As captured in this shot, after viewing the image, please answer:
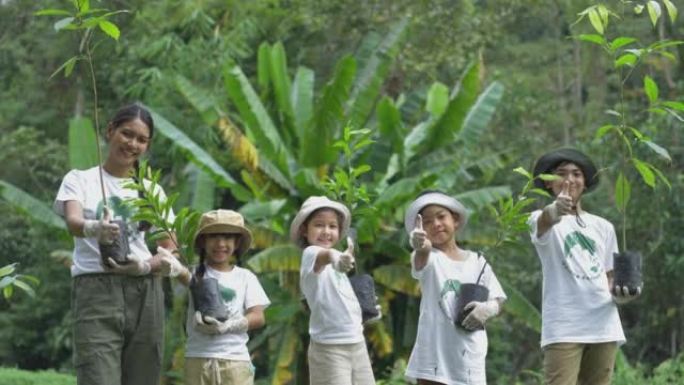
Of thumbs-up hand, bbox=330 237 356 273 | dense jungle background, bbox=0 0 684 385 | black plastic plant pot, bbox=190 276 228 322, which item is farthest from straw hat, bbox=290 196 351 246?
dense jungle background, bbox=0 0 684 385

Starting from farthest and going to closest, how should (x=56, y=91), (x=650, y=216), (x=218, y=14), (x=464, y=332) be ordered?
1. (x=56, y=91)
2. (x=218, y=14)
3. (x=650, y=216)
4. (x=464, y=332)

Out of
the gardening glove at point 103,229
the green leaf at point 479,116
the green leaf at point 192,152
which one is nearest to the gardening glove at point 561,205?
the gardening glove at point 103,229

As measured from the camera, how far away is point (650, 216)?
17188mm

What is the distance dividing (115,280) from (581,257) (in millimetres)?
2220

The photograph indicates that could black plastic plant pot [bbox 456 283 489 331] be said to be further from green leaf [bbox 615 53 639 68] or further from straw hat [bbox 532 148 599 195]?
green leaf [bbox 615 53 639 68]

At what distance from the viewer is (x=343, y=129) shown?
1273 cm

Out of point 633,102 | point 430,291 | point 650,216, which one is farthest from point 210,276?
point 633,102

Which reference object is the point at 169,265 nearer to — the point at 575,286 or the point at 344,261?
the point at 344,261

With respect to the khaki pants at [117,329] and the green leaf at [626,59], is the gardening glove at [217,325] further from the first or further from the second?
the green leaf at [626,59]

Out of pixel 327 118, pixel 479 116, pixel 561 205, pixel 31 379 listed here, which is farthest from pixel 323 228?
pixel 479 116

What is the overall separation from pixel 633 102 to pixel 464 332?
14.5 m

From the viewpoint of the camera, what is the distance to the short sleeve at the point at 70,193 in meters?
5.96

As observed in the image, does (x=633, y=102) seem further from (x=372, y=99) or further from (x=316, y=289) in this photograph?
(x=316, y=289)

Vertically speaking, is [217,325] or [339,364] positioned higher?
[217,325]
